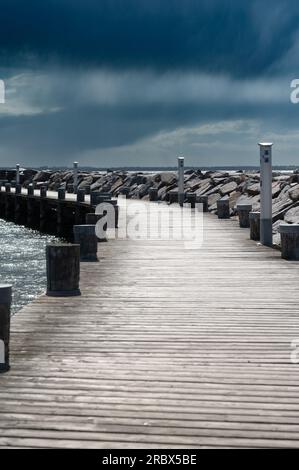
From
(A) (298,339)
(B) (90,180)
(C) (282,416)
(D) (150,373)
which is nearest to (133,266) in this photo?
(A) (298,339)

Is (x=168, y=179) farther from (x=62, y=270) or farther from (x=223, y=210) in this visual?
(x=62, y=270)

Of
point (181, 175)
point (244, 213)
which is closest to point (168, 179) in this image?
point (181, 175)

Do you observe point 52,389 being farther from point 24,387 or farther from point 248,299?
point 248,299

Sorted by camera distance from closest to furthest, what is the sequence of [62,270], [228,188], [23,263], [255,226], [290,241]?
[62,270]
[290,241]
[255,226]
[23,263]
[228,188]

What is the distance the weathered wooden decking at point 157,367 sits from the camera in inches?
157

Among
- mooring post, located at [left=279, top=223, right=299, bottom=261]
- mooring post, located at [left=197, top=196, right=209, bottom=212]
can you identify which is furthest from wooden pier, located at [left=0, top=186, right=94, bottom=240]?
mooring post, located at [left=279, top=223, right=299, bottom=261]

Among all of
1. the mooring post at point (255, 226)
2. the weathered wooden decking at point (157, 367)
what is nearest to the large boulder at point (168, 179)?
the mooring post at point (255, 226)

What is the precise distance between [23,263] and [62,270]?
13.5 meters

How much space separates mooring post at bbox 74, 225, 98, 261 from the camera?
11.3 metres

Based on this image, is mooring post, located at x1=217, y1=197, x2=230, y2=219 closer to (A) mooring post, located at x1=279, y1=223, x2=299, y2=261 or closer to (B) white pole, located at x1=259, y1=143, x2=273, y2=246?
(B) white pole, located at x1=259, y1=143, x2=273, y2=246

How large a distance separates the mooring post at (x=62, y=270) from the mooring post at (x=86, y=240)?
2785 millimetres

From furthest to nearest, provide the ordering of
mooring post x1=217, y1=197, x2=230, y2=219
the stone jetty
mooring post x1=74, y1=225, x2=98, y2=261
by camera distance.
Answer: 1. mooring post x1=217, y1=197, x2=230, y2=219
2. the stone jetty
3. mooring post x1=74, y1=225, x2=98, y2=261

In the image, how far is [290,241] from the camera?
38.1 ft

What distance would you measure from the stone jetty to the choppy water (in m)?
5.80
